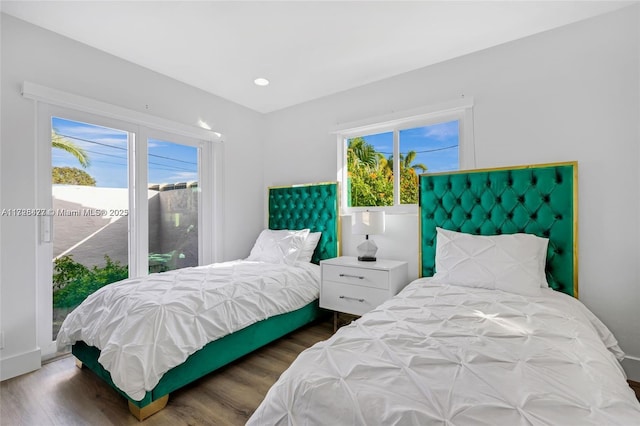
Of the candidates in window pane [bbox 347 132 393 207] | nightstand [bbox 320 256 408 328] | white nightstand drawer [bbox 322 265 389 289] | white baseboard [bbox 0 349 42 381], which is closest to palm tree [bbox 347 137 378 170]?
window pane [bbox 347 132 393 207]

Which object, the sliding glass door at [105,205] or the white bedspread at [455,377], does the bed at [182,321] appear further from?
the white bedspread at [455,377]

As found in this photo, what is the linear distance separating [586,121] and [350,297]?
86.9 inches

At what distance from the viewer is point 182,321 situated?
1860mm

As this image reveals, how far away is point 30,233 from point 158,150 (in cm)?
127

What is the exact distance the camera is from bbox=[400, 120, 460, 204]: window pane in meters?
2.74

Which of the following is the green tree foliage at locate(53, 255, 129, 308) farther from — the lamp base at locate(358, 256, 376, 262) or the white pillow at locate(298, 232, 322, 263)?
the lamp base at locate(358, 256, 376, 262)

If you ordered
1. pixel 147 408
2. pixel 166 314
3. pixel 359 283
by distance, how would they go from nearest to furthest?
pixel 147 408 < pixel 166 314 < pixel 359 283

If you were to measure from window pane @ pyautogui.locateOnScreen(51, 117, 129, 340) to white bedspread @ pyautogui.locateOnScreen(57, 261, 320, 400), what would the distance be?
54 centimetres

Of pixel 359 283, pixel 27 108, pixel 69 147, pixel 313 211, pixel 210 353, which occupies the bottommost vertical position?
pixel 210 353

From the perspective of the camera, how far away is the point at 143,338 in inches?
66.1

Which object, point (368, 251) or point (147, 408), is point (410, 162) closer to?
point (368, 251)

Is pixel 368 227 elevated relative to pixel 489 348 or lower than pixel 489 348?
elevated

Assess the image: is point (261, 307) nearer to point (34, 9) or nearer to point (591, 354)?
point (591, 354)

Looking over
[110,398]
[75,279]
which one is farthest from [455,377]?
[75,279]
